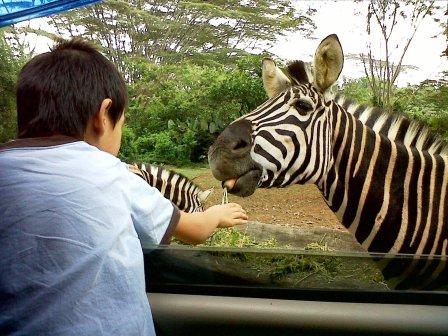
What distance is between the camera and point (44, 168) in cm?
80

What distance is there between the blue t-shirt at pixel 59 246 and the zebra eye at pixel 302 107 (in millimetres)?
958

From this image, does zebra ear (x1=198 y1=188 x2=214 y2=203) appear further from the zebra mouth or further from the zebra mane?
the zebra mane

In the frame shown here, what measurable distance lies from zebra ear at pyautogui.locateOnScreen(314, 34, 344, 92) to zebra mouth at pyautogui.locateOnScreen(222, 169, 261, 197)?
360 millimetres

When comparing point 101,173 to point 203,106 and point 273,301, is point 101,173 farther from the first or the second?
point 203,106

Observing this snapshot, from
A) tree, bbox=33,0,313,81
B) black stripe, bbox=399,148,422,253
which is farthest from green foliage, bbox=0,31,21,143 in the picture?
black stripe, bbox=399,148,422,253

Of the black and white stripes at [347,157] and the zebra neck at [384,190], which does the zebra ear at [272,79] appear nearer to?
the black and white stripes at [347,157]

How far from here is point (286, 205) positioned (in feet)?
5.71

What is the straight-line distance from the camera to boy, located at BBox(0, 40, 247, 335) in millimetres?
783

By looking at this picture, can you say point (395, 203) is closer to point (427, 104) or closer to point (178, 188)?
point (427, 104)

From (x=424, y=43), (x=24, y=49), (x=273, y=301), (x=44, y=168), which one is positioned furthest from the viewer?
(x=24, y=49)

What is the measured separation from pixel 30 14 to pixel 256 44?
2.46ft

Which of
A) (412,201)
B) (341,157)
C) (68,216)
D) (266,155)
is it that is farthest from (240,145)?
(68,216)

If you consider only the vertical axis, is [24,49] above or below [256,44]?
below

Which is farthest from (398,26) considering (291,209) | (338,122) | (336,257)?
(336,257)
